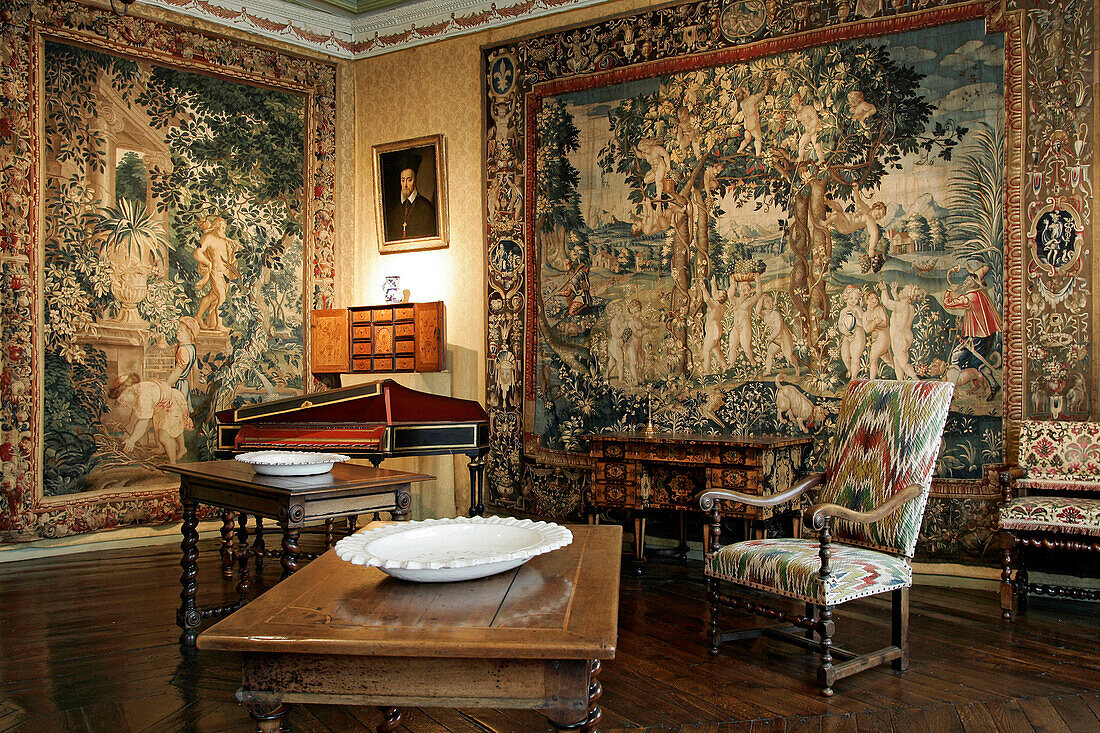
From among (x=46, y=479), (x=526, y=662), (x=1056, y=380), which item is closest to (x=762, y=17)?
(x=1056, y=380)

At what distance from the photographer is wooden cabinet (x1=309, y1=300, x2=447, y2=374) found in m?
6.65

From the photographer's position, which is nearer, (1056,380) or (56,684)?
(56,684)

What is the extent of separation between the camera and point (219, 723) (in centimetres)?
289

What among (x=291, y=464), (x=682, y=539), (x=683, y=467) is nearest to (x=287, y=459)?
(x=291, y=464)

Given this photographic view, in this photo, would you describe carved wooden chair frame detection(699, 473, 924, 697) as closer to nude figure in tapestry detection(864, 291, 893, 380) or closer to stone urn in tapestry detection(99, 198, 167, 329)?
nude figure in tapestry detection(864, 291, 893, 380)

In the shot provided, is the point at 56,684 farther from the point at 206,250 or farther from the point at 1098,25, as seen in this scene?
the point at 1098,25

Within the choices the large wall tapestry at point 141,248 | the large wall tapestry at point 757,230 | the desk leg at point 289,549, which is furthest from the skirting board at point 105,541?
the desk leg at point 289,549

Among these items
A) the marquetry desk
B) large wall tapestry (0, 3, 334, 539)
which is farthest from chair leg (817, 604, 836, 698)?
large wall tapestry (0, 3, 334, 539)

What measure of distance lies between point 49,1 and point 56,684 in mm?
5363

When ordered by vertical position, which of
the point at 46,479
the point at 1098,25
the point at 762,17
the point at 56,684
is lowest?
the point at 56,684

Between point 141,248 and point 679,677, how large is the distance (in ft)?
18.3

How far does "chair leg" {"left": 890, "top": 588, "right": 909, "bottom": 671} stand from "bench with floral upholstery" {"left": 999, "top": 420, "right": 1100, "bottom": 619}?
47.2 inches

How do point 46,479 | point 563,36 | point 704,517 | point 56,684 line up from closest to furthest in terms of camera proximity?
point 56,684
point 704,517
point 46,479
point 563,36

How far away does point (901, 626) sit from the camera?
347 centimetres
